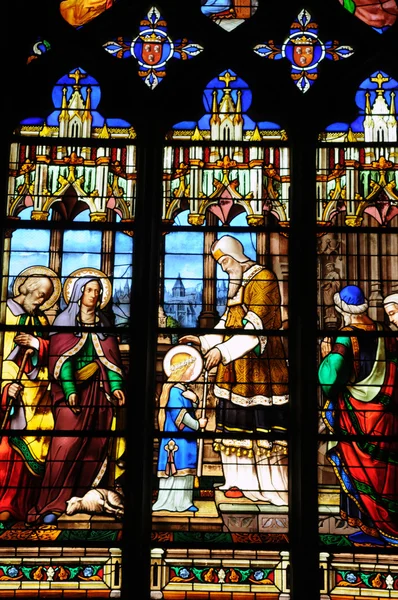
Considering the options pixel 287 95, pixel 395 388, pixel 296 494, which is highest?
pixel 287 95

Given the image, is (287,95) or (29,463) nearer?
(29,463)

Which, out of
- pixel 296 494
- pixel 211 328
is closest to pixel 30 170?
pixel 211 328

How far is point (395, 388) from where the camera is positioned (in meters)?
9.70

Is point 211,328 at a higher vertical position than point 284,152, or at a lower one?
lower

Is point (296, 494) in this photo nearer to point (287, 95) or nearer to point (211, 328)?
point (211, 328)

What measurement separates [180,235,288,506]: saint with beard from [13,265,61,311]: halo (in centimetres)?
99

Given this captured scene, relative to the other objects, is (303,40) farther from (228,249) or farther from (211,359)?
(211,359)

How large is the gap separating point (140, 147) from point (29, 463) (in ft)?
8.32

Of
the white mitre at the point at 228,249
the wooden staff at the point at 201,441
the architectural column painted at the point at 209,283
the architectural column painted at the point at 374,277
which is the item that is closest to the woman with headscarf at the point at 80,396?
the wooden staff at the point at 201,441

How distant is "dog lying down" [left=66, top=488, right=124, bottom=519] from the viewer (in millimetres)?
9398

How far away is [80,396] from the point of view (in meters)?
9.67

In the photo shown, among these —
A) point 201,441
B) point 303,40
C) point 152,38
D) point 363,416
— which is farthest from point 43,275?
point 303,40

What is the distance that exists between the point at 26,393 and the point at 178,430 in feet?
3.59

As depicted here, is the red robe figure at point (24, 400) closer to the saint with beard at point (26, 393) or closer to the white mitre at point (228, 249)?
Result: the saint with beard at point (26, 393)
